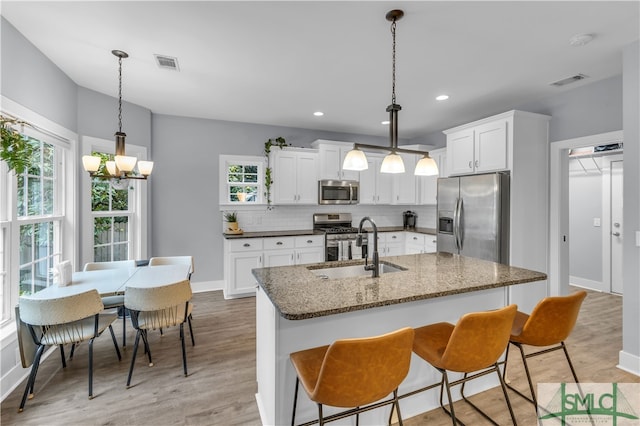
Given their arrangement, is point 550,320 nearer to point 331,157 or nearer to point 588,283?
point 331,157

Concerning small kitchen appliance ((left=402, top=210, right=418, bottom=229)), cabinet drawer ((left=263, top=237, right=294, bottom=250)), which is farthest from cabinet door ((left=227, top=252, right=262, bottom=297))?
small kitchen appliance ((left=402, top=210, right=418, bottom=229))

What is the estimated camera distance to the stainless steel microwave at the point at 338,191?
5.08 metres

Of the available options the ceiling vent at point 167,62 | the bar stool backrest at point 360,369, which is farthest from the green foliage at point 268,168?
the bar stool backrest at point 360,369

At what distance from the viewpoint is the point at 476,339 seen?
1592mm

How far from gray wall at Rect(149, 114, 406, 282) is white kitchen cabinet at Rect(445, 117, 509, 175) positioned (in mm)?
2996

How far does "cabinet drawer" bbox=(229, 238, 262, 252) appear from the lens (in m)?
4.38

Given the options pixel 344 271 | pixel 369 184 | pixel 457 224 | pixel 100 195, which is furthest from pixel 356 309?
pixel 369 184

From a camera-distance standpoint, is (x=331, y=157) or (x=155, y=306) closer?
(x=155, y=306)

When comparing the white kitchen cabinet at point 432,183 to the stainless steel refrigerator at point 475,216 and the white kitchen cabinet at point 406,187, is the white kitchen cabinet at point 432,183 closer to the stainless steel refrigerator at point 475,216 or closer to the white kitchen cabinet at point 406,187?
the white kitchen cabinet at point 406,187

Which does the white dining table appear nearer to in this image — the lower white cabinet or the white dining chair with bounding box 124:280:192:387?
the white dining chair with bounding box 124:280:192:387

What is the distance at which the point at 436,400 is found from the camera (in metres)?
2.12

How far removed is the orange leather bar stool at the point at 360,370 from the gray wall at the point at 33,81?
9.63 ft

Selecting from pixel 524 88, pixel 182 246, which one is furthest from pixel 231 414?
pixel 524 88

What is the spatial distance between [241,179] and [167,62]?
2344mm
